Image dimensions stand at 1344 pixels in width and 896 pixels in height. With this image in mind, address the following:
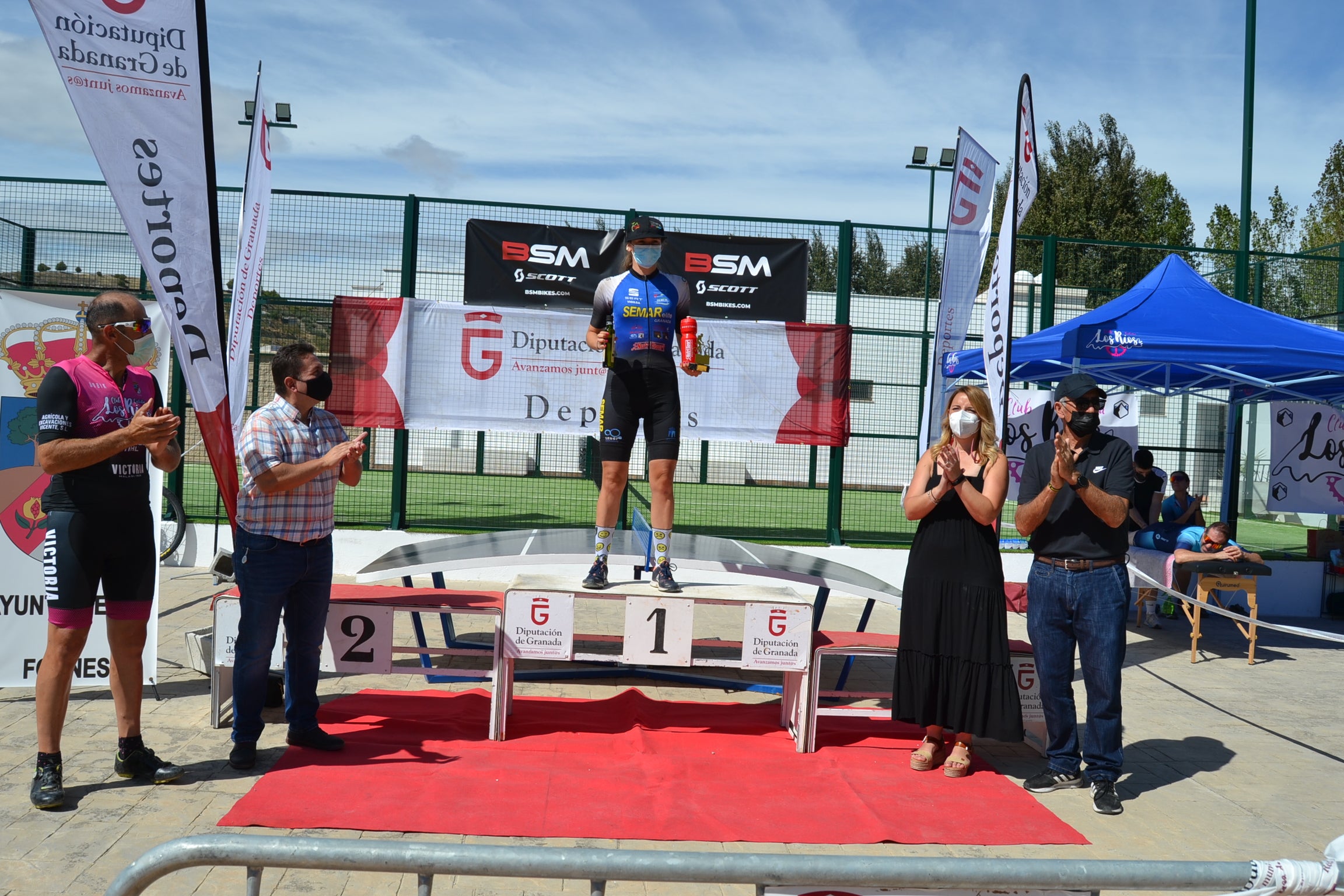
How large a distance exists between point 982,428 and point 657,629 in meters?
2.01

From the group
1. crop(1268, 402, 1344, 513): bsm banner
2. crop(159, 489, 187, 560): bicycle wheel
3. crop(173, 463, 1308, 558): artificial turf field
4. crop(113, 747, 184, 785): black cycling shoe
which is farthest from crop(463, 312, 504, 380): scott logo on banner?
crop(1268, 402, 1344, 513): bsm banner

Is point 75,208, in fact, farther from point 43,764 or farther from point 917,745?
point 917,745

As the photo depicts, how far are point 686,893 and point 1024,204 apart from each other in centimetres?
459

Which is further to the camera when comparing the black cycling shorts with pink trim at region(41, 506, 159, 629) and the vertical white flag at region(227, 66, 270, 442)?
the vertical white flag at region(227, 66, 270, 442)

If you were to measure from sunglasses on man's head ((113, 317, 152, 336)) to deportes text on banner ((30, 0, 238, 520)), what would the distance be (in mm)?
117

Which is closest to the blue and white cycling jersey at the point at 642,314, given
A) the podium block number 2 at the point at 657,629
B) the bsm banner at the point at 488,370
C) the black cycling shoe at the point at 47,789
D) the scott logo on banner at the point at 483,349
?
the podium block number 2 at the point at 657,629

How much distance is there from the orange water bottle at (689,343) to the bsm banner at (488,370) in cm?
431

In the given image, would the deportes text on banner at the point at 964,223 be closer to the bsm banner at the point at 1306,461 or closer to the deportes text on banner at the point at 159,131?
the deportes text on banner at the point at 159,131

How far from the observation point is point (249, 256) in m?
5.87

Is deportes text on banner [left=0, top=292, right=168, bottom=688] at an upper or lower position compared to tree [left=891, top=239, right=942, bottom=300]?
lower

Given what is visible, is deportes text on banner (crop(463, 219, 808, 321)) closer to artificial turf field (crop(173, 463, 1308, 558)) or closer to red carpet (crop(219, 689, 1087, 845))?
artificial turf field (crop(173, 463, 1308, 558))

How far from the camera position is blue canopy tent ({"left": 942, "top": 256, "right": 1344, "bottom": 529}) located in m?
8.02

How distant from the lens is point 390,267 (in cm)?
1036

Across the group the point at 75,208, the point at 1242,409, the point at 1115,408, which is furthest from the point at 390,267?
the point at 1242,409
